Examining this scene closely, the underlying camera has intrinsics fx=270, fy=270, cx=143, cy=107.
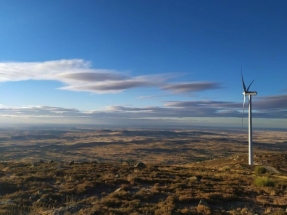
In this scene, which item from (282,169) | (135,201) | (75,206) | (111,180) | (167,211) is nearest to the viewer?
(167,211)

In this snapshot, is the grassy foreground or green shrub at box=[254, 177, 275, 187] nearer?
the grassy foreground

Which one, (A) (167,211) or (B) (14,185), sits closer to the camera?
(A) (167,211)

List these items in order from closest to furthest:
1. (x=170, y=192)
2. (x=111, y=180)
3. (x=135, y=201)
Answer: (x=135, y=201)
(x=170, y=192)
(x=111, y=180)

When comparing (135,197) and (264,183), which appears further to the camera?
(264,183)

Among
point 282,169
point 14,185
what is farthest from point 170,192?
point 282,169

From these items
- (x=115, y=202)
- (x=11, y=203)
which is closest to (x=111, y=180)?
(x=115, y=202)

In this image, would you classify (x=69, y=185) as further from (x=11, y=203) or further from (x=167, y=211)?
(x=167, y=211)

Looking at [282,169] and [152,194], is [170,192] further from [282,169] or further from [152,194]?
[282,169]

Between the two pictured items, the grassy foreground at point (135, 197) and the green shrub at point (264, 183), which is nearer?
the grassy foreground at point (135, 197)

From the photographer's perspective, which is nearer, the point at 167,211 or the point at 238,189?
the point at 167,211
